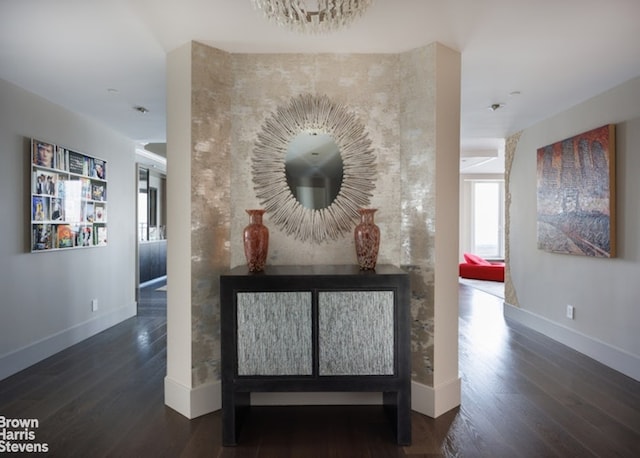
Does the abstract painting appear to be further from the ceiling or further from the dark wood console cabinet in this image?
the dark wood console cabinet

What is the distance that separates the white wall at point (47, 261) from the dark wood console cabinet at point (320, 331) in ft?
7.45

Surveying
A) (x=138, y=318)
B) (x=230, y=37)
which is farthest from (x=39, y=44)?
(x=138, y=318)

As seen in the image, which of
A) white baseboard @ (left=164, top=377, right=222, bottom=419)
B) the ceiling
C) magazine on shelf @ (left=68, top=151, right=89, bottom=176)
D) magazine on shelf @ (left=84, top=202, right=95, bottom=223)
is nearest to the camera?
the ceiling

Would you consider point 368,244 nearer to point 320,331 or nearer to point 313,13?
point 320,331

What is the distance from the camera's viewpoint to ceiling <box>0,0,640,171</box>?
2.14 meters

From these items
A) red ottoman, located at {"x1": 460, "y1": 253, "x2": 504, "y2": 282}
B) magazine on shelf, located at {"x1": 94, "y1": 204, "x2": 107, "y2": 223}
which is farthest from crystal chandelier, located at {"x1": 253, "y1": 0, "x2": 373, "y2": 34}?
red ottoman, located at {"x1": 460, "y1": 253, "x2": 504, "y2": 282}

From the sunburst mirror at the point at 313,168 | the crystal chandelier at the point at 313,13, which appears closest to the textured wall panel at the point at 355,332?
the sunburst mirror at the point at 313,168

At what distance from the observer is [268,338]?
2.23 m

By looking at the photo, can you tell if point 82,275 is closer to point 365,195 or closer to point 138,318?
point 138,318

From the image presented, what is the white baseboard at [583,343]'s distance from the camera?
10.5ft

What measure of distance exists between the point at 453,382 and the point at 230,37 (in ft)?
8.98

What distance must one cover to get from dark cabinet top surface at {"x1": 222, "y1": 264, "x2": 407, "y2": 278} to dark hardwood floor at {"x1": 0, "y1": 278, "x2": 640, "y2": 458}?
96cm

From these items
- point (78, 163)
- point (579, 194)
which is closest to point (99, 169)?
point (78, 163)

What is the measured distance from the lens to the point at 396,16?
2.24 meters
